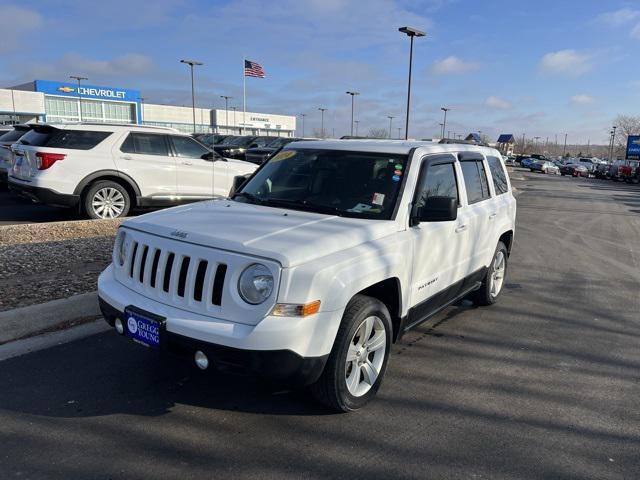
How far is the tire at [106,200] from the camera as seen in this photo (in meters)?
9.48

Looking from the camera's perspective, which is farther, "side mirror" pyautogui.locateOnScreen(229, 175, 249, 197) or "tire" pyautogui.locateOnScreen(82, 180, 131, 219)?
"tire" pyautogui.locateOnScreen(82, 180, 131, 219)

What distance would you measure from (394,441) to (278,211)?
73.0 inches

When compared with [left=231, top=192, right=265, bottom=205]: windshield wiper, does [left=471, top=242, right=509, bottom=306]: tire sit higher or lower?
lower

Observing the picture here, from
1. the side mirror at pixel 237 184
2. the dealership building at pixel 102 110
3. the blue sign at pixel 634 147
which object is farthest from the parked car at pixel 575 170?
the side mirror at pixel 237 184

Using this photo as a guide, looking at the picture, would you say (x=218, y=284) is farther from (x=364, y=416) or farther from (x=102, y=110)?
(x=102, y=110)

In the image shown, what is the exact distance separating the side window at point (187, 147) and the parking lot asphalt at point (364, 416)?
6363 mm

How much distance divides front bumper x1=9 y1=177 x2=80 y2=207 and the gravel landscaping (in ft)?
5.32

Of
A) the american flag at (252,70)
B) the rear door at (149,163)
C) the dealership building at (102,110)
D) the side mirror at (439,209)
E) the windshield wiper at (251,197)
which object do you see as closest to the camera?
the side mirror at (439,209)

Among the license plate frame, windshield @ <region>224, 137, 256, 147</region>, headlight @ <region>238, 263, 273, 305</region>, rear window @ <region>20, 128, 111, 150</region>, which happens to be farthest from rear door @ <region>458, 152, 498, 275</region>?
windshield @ <region>224, 137, 256, 147</region>

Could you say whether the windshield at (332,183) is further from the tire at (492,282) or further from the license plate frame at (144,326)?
the tire at (492,282)

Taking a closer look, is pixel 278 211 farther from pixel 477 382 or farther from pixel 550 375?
pixel 550 375

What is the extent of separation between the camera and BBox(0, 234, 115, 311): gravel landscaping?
536 centimetres

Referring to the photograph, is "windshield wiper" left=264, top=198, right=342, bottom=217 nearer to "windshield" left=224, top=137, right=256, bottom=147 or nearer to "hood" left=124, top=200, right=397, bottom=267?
"hood" left=124, top=200, right=397, bottom=267

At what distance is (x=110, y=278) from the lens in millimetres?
3838
